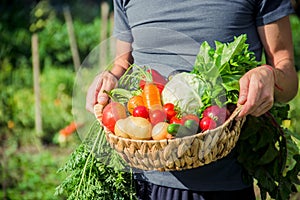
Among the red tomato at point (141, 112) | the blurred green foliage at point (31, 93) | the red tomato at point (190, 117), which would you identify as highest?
the red tomato at point (141, 112)

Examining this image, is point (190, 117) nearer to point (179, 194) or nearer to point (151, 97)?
point (151, 97)

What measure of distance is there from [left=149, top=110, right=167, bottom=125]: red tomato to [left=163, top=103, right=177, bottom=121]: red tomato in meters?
0.01

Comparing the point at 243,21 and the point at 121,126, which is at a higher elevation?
the point at 243,21

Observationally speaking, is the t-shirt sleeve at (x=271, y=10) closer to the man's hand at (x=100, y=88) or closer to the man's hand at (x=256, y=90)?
the man's hand at (x=256, y=90)

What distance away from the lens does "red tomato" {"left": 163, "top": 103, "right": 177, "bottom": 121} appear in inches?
61.1

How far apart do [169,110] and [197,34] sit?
1.11ft

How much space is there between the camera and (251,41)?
1.80 meters

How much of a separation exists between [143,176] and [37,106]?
3.16 metres

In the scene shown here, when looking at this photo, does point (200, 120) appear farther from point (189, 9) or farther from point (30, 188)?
point (30, 188)

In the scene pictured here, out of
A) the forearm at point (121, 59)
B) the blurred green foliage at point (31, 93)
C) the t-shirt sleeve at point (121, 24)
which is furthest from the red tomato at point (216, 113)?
the blurred green foliage at point (31, 93)

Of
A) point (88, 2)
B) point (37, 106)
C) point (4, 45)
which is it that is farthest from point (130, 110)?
point (88, 2)

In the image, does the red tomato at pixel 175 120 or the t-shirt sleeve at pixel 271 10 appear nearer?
the red tomato at pixel 175 120

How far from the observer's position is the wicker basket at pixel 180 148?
148 cm

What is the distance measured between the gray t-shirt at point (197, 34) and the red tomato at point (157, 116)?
239 mm
